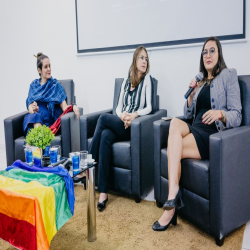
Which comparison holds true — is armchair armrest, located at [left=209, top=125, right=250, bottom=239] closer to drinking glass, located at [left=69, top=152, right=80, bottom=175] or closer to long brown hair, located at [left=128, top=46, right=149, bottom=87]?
drinking glass, located at [left=69, top=152, right=80, bottom=175]

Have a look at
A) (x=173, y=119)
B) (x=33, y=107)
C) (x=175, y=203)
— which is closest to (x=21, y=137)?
(x=33, y=107)

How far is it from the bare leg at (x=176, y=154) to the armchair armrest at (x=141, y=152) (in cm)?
32

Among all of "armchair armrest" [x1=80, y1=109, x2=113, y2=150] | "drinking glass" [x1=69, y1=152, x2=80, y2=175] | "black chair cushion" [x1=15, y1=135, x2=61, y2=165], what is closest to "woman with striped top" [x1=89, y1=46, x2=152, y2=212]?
"armchair armrest" [x1=80, y1=109, x2=113, y2=150]

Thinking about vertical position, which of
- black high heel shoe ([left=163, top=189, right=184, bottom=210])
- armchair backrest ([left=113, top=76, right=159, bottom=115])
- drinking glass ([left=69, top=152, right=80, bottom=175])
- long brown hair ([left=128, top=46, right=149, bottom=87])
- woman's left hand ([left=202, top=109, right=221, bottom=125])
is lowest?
black high heel shoe ([left=163, top=189, right=184, bottom=210])

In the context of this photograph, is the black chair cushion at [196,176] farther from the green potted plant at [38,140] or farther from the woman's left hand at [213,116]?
the green potted plant at [38,140]

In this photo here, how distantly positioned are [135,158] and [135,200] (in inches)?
14.3

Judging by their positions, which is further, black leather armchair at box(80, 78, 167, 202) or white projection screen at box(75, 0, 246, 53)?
white projection screen at box(75, 0, 246, 53)

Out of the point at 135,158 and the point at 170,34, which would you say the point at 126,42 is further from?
the point at 135,158

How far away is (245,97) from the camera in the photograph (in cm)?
191

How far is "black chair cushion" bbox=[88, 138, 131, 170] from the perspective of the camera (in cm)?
212

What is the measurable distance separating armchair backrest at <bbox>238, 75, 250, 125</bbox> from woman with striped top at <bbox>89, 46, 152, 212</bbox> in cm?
78

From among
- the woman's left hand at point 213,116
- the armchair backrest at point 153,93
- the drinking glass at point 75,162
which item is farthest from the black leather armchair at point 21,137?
the woman's left hand at point 213,116

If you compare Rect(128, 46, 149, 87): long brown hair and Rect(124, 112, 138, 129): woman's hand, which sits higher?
Rect(128, 46, 149, 87): long brown hair

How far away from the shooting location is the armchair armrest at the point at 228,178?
1500mm
